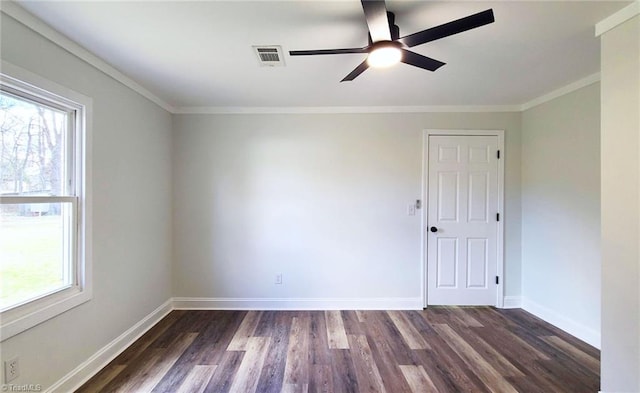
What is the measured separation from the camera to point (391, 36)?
1.57 metres

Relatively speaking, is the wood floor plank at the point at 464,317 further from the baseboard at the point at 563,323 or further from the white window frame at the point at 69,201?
the white window frame at the point at 69,201

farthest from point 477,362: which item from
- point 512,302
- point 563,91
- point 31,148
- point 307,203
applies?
point 31,148

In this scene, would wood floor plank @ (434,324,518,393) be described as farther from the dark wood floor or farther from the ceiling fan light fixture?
the ceiling fan light fixture

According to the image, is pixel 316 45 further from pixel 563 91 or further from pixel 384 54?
pixel 563 91

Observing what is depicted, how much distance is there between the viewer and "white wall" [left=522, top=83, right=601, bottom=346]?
2562 millimetres

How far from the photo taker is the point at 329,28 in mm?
1762

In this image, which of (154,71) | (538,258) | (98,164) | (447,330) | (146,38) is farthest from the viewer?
(538,258)

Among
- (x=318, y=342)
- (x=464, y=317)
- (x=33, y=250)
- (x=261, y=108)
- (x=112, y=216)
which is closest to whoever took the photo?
(x=33, y=250)

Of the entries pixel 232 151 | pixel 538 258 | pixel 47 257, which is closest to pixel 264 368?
pixel 47 257

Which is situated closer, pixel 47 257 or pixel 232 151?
pixel 47 257

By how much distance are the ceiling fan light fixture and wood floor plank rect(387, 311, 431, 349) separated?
7.88 ft

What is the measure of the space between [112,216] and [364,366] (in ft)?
8.02

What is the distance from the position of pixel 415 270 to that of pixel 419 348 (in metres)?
1.03

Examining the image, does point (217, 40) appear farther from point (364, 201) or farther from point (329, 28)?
point (364, 201)
